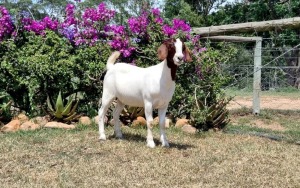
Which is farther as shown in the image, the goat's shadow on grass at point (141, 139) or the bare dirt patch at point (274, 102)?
the bare dirt patch at point (274, 102)

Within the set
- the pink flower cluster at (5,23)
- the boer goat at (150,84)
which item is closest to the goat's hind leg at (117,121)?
the boer goat at (150,84)

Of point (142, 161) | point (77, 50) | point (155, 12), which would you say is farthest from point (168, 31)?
point (142, 161)

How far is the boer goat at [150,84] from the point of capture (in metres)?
6.67

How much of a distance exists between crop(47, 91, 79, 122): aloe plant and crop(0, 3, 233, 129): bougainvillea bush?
488 mm

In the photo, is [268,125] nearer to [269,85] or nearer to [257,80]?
[257,80]

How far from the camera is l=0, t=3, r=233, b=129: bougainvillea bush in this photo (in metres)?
9.76

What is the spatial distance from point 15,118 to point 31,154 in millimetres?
3107

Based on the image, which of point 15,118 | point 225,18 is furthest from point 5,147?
point 225,18

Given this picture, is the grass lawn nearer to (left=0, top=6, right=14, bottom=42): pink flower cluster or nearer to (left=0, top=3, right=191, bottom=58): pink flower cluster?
(left=0, top=3, right=191, bottom=58): pink flower cluster

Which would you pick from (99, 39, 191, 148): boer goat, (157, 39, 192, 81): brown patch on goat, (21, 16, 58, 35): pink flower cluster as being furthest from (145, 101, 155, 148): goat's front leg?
(21, 16, 58, 35): pink flower cluster

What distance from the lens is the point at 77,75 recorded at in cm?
1016

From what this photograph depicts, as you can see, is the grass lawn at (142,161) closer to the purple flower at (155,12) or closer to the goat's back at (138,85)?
A: the goat's back at (138,85)

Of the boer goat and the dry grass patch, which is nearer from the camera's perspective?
the dry grass patch

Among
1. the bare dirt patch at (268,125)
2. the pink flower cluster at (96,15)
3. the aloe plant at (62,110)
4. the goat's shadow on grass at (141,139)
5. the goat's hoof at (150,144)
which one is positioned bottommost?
the bare dirt patch at (268,125)
